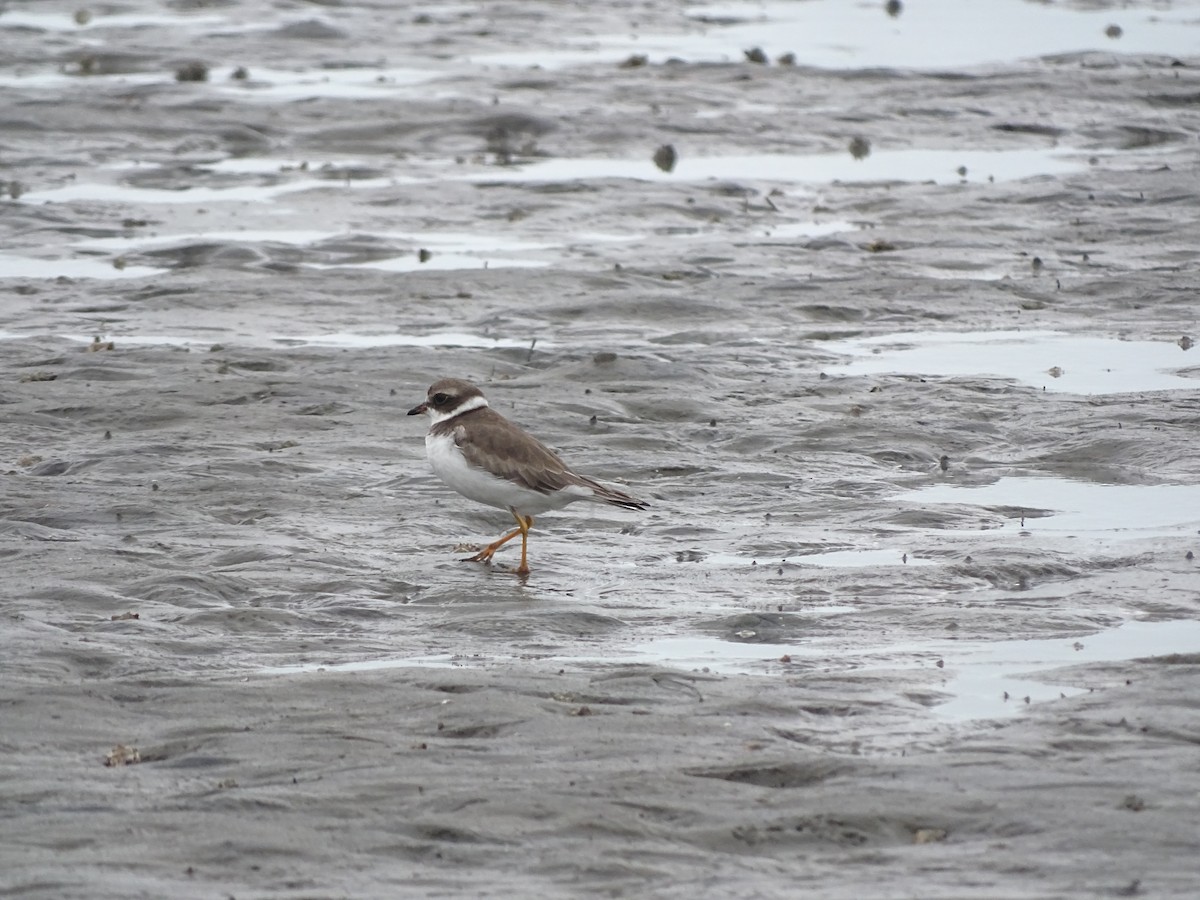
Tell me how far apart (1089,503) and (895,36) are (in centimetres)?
1906

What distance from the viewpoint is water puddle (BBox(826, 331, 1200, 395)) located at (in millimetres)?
11859

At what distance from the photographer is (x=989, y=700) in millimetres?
6734

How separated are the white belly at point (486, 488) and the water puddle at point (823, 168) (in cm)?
918

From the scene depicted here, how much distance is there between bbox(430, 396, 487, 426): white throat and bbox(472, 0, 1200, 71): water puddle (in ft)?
50.3

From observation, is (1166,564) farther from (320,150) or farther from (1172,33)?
(1172,33)

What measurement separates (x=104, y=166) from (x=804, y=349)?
9.02m

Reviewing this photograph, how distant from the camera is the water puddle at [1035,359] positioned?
1186 cm

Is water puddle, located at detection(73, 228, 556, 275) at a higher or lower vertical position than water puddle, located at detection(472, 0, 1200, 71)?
lower

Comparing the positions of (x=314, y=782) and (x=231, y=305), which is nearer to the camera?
(x=314, y=782)

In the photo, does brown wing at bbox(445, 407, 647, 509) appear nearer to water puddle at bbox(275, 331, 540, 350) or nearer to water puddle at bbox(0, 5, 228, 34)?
water puddle at bbox(275, 331, 540, 350)

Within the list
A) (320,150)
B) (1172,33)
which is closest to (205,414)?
(320,150)

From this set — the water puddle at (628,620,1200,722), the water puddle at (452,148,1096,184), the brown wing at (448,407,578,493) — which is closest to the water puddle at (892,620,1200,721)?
the water puddle at (628,620,1200,722)

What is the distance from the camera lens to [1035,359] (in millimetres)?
12492

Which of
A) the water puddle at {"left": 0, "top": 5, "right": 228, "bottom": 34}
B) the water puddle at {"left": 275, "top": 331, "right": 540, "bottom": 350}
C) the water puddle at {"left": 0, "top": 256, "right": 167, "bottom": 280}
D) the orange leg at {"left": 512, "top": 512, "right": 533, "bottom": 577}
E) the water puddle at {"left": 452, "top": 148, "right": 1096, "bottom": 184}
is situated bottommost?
the orange leg at {"left": 512, "top": 512, "right": 533, "bottom": 577}
